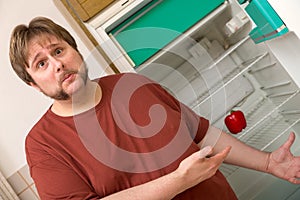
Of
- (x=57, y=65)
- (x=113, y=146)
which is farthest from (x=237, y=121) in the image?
(x=57, y=65)

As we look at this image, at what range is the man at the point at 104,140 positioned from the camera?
3.09 feet

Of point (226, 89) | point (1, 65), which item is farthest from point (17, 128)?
point (226, 89)

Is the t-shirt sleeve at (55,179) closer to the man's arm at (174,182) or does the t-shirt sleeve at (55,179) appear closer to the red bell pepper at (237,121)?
the man's arm at (174,182)

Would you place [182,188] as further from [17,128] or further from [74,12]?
[17,128]

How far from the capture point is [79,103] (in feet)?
3.51

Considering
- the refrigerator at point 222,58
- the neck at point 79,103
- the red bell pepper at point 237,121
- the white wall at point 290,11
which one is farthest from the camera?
the red bell pepper at point 237,121

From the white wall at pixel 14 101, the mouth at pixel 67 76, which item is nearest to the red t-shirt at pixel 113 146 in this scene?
the mouth at pixel 67 76

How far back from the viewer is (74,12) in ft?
4.69

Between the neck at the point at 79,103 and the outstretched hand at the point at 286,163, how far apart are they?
0.51m

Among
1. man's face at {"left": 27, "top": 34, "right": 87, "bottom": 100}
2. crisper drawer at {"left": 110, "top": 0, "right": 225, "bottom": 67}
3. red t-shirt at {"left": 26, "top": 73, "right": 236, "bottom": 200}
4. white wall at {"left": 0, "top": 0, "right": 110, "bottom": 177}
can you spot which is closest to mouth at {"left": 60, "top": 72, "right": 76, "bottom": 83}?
man's face at {"left": 27, "top": 34, "right": 87, "bottom": 100}

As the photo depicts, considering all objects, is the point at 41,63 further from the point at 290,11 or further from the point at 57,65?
the point at 290,11

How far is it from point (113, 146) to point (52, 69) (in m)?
0.25

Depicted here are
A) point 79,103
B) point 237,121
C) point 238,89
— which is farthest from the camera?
point 238,89

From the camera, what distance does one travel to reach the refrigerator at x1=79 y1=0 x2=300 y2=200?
1.40 meters
